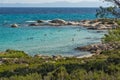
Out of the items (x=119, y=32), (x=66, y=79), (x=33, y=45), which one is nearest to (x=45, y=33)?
(x=33, y=45)

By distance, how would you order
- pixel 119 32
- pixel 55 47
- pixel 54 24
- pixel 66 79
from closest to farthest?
1. pixel 66 79
2. pixel 119 32
3. pixel 55 47
4. pixel 54 24

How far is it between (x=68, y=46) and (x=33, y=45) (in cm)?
586

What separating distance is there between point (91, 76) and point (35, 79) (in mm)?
2081

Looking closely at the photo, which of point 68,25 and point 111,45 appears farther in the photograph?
point 68,25

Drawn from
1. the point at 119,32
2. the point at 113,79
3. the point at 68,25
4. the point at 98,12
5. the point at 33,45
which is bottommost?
the point at 68,25

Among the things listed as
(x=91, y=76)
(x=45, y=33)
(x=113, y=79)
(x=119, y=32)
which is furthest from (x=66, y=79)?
(x=45, y=33)

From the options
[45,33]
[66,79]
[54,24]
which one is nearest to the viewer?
[66,79]

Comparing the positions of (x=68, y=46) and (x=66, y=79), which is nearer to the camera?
(x=66, y=79)

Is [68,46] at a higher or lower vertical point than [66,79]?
lower

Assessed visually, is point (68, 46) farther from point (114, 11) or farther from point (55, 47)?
point (114, 11)

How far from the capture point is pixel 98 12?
2745cm

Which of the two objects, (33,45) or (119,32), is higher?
(119,32)

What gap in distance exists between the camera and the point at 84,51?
5494 centimetres

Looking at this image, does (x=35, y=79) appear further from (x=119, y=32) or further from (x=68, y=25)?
(x=68, y=25)
